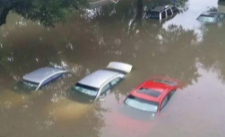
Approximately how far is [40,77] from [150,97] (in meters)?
5.66

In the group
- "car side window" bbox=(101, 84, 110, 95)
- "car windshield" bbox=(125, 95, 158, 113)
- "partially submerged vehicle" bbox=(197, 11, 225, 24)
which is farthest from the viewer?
"partially submerged vehicle" bbox=(197, 11, 225, 24)

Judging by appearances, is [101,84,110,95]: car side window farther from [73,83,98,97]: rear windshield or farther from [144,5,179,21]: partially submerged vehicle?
[144,5,179,21]: partially submerged vehicle

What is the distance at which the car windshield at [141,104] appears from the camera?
38.2 feet

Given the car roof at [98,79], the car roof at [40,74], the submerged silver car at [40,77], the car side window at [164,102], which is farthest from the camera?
the car roof at [40,74]

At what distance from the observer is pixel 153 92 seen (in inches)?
472

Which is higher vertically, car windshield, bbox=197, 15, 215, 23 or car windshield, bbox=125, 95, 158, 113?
car windshield, bbox=197, 15, 215, 23

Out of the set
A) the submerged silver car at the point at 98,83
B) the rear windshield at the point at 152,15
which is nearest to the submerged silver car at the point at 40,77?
the submerged silver car at the point at 98,83

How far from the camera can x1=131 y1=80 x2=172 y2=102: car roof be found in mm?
11720

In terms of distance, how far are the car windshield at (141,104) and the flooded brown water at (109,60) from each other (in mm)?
459

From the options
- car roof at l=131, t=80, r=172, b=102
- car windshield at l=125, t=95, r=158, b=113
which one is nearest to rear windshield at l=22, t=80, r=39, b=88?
car windshield at l=125, t=95, r=158, b=113

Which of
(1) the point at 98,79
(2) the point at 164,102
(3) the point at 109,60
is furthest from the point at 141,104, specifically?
(3) the point at 109,60

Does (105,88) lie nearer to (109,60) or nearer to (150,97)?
(150,97)

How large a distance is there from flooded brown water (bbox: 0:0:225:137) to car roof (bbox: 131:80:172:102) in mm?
772

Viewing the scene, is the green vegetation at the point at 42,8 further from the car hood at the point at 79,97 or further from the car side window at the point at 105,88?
the car side window at the point at 105,88
